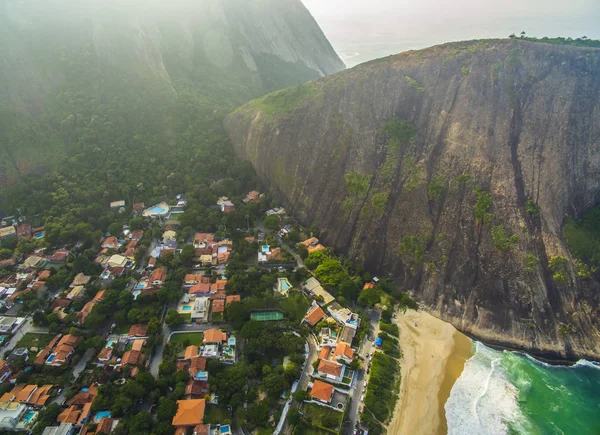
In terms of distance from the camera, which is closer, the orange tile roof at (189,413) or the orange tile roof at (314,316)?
the orange tile roof at (189,413)

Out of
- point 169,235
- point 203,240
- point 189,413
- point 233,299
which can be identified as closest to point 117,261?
point 169,235

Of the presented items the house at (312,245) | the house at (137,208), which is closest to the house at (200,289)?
the house at (312,245)

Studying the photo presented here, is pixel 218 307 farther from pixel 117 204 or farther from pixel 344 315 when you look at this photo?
pixel 117 204

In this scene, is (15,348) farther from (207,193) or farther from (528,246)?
(528,246)

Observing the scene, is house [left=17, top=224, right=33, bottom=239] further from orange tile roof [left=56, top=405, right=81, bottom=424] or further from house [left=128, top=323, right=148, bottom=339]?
orange tile roof [left=56, top=405, right=81, bottom=424]

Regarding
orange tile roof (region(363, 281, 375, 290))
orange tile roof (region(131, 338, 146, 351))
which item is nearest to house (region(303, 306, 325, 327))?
orange tile roof (region(363, 281, 375, 290))

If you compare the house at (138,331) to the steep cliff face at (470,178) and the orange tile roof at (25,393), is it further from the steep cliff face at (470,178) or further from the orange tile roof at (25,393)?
the steep cliff face at (470,178)
